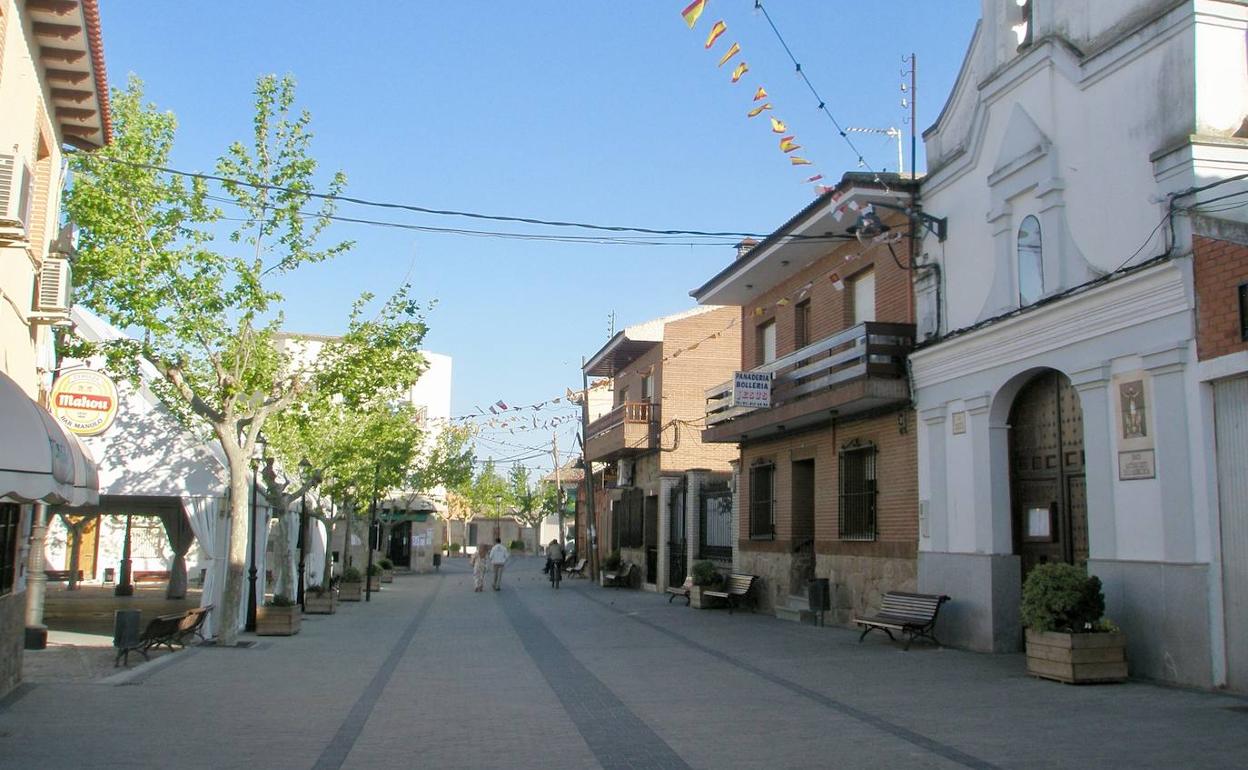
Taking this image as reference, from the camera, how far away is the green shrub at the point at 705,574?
22.5m

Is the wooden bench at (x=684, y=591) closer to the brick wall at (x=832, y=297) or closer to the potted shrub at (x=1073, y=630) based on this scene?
the brick wall at (x=832, y=297)

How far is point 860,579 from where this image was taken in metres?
17.1

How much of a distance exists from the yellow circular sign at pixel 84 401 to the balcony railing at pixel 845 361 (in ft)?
33.8

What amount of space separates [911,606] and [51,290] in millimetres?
11488

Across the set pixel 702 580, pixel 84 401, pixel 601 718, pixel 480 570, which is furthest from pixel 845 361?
pixel 480 570

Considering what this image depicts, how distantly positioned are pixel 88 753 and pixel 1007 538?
10894 mm

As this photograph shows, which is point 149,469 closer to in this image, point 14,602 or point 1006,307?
point 14,602

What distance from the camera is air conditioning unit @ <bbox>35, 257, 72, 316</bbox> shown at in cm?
1152

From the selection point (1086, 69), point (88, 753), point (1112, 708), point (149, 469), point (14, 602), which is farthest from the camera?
point (149, 469)

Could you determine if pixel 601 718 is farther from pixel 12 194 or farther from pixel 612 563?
pixel 612 563

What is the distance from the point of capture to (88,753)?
7793 millimetres

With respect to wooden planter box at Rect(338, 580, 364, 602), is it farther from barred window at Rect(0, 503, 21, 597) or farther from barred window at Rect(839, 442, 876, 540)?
barred window at Rect(0, 503, 21, 597)

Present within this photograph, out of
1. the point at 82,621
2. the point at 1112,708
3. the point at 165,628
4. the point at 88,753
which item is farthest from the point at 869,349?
the point at 82,621

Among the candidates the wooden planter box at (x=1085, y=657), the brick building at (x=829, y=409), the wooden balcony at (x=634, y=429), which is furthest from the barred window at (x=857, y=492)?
the wooden balcony at (x=634, y=429)
